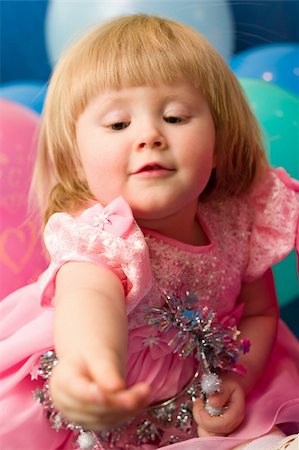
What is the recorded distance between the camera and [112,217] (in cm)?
80

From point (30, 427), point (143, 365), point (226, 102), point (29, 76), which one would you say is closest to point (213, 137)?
point (226, 102)

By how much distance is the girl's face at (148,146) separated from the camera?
83 centimetres

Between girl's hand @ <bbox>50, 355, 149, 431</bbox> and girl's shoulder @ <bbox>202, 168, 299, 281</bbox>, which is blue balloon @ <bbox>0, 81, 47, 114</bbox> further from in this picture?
girl's hand @ <bbox>50, 355, 149, 431</bbox>

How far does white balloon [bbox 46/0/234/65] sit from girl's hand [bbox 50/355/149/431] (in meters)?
0.74

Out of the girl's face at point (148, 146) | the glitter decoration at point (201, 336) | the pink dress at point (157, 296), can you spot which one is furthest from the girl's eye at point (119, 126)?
the glitter decoration at point (201, 336)

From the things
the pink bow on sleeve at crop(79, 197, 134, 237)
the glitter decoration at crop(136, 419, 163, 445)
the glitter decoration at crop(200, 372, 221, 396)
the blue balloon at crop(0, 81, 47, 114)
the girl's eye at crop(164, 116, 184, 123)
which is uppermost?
the girl's eye at crop(164, 116, 184, 123)

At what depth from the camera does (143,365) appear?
2.86 feet

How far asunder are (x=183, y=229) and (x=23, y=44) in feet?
1.92

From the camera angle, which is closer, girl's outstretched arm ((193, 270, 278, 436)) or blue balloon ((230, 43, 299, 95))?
girl's outstretched arm ((193, 270, 278, 436))

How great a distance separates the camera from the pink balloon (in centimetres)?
110

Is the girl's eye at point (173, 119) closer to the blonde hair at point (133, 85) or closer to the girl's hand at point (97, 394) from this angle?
the blonde hair at point (133, 85)

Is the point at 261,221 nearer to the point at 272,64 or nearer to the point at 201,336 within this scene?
the point at 201,336

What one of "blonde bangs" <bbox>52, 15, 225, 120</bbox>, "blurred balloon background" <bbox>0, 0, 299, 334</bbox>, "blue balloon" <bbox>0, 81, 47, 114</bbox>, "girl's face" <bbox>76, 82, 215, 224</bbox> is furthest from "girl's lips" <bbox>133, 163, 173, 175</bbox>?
"blue balloon" <bbox>0, 81, 47, 114</bbox>

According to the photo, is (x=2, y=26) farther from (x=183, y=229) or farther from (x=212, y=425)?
(x=212, y=425)
